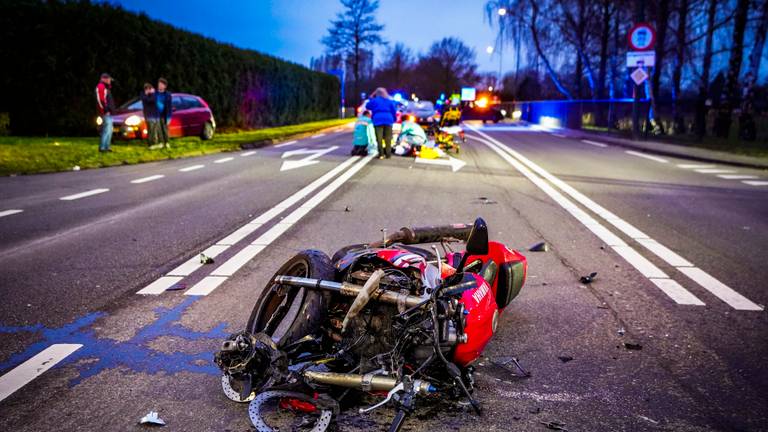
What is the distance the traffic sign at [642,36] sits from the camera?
24.1 metres

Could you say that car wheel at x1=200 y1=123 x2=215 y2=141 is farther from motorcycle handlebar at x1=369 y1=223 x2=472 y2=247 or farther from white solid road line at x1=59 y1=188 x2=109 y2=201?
motorcycle handlebar at x1=369 y1=223 x2=472 y2=247

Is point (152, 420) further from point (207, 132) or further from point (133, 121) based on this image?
point (207, 132)

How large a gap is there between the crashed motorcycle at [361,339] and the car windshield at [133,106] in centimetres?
1861

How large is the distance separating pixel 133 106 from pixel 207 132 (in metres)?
3.23

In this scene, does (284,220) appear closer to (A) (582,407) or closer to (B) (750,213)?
(A) (582,407)

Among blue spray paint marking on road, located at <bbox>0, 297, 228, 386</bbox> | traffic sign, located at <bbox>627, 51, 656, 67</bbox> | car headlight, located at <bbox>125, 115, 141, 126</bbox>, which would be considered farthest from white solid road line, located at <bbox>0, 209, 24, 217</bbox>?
traffic sign, located at <bbox>627, 51, 656, 67</bbox>

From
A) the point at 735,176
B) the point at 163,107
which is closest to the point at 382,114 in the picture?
the point at 163,107

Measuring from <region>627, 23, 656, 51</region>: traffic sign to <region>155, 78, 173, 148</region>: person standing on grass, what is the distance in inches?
678

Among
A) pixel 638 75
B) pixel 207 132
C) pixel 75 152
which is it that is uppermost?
pixel 638 75

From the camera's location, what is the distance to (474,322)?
3107 millimetres

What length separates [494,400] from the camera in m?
3.24

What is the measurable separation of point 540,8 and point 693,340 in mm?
47116

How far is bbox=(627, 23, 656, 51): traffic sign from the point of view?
24.1m

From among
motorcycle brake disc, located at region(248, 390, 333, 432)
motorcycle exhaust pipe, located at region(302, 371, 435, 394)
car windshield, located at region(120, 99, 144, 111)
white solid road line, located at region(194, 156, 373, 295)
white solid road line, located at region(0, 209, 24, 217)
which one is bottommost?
white solid road line, located at region(0, 209, 24, 217)
